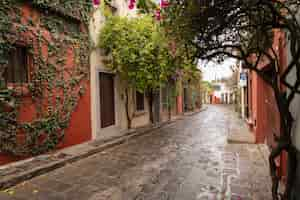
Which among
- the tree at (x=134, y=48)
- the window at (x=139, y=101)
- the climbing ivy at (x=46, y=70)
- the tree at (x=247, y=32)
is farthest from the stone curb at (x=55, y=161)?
the tree at (x=247, y=32)

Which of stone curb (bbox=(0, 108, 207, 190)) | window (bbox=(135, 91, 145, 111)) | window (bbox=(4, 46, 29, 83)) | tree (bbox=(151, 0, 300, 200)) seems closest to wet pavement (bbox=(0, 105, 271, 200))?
stone curb (bbox=(0, 108, 207, 190))

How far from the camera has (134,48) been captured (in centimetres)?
755

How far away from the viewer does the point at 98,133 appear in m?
7.77

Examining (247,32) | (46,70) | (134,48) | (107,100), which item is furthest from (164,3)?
(107,100)

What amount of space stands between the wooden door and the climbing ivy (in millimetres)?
1319

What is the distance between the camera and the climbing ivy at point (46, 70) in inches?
183

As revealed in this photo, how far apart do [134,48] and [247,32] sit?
522cm

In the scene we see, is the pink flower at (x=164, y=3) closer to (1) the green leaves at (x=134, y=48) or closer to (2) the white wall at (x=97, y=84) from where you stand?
(1) the green leaves at (x=134, y=48)

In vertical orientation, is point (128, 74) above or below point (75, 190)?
above

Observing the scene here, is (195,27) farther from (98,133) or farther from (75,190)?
(98,133)

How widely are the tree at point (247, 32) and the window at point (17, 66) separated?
4145 mm

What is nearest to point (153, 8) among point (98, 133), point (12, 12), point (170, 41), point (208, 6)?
point (170, 41)

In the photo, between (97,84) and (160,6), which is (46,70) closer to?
(97,84)

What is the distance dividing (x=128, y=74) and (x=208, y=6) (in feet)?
19.7
